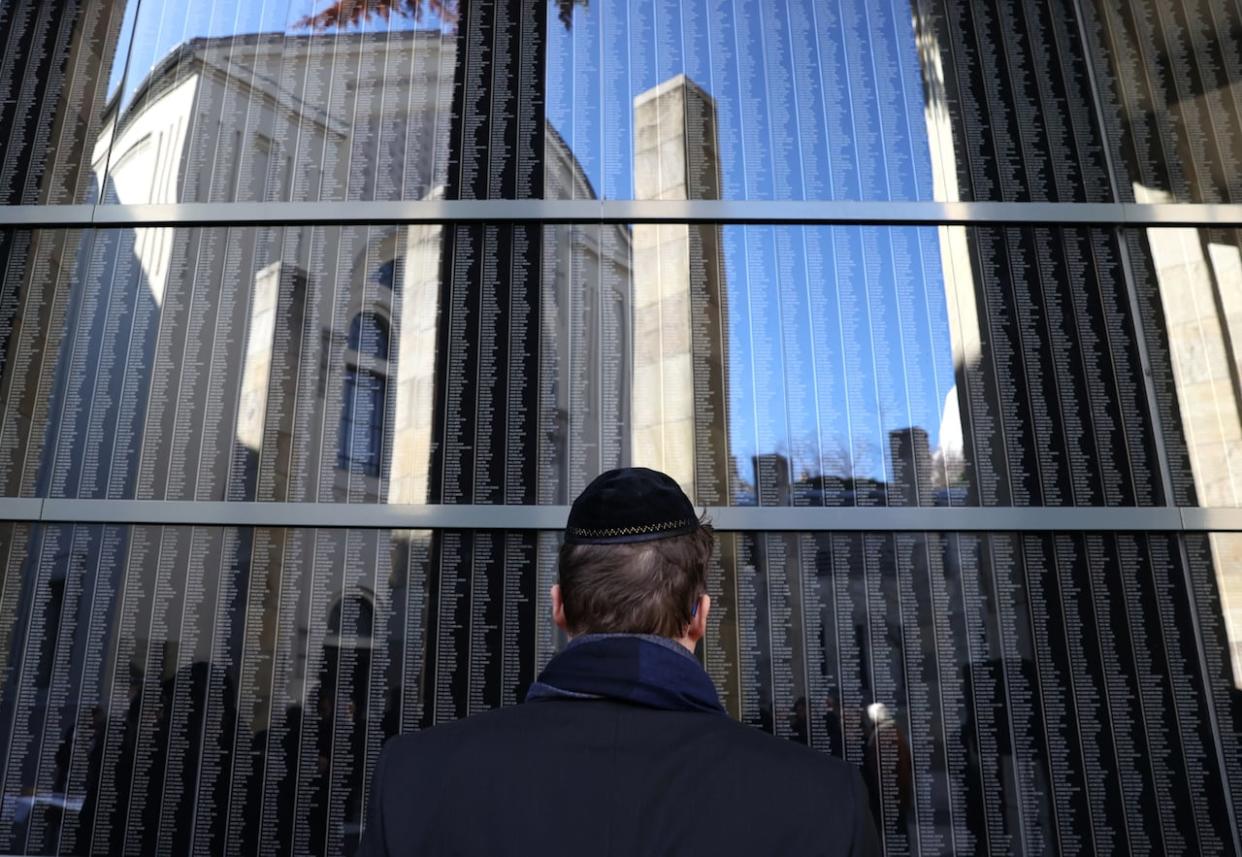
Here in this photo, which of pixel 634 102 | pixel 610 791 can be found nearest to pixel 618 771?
pixel 610 791

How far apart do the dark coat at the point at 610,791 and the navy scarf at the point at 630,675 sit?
0.05 feet

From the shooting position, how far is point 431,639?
8.82 ft

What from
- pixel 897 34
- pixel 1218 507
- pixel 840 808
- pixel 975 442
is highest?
pixel 897 34

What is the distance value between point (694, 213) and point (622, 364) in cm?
56

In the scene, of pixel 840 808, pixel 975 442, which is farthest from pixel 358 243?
pixel 840 808

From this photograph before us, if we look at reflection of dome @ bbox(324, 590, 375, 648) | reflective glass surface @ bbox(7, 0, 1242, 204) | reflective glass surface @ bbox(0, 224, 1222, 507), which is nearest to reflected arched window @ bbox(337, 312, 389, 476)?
reflective glass surface @ bbox(0, 224, 1222, 507)

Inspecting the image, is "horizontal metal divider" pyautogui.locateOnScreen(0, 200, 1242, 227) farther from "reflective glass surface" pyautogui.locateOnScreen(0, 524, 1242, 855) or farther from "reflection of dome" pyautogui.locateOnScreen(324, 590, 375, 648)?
"reflection of dome" pyautogui.locateOnScreen(324, 590, 375, 648)

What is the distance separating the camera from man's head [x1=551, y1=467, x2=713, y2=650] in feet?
3.65

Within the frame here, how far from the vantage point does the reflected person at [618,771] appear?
99 centimetres

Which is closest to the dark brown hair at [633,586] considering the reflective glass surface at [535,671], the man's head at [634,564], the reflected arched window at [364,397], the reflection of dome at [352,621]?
the man's head at [634,564]

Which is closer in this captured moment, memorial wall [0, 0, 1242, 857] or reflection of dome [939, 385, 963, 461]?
memorial wall [0, 0, 1242, 857]

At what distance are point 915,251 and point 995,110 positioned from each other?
601 millimetres

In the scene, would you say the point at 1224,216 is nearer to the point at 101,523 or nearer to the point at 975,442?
the point at 975,442

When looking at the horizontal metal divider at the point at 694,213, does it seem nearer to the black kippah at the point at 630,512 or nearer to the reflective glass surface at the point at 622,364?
the reflective glass surface at the point at 622,364
